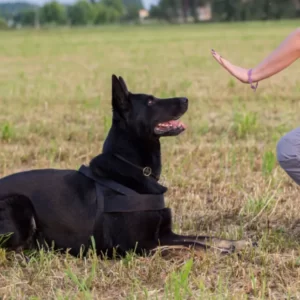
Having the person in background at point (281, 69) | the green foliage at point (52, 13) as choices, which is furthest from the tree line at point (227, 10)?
the person in background at point (281, 69)

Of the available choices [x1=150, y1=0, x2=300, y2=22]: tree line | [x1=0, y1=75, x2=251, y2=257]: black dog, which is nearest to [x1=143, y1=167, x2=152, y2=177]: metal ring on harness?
[x1=0, y1=75, x2=251, y2=257]: black dog

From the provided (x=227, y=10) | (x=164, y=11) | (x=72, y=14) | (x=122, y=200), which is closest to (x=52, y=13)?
(x=72, y=14)

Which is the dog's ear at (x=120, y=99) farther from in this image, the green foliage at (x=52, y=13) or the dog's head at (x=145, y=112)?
the green foliage at (x=52, y=13)

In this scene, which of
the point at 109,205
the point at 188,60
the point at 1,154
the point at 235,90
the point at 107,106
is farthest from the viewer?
the point at 188,60

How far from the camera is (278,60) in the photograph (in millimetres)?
4266

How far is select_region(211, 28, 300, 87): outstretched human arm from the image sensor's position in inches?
165

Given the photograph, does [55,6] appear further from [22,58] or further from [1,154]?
[1,154]

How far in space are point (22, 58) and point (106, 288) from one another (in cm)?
2235

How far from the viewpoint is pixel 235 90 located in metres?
13.3

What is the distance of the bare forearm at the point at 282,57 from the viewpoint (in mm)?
4191

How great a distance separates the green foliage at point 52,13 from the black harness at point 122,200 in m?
159

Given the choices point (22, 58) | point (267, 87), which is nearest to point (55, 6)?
point (22, 58)

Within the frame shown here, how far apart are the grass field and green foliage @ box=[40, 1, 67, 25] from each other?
488ft

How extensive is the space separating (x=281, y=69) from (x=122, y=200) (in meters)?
1.36
